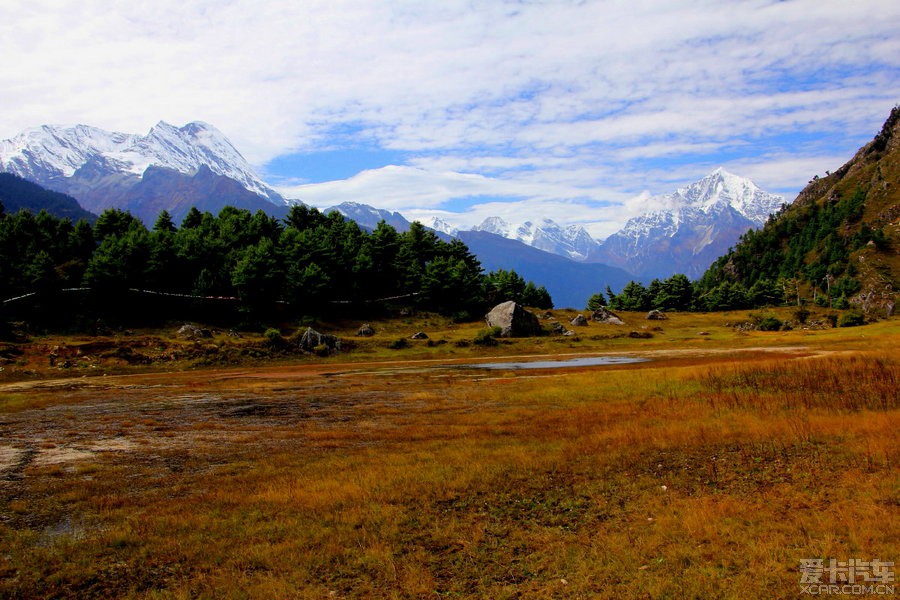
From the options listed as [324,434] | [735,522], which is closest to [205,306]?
[324,434]

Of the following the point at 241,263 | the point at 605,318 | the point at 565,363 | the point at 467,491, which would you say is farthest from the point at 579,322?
the point at 467,491

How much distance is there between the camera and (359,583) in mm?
10805

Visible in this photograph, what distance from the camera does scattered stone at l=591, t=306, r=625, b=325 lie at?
115 m

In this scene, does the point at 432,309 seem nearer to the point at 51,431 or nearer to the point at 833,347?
the point at 833,347

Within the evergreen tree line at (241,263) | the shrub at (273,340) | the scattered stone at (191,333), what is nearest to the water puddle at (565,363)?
the shrub at (273,340)

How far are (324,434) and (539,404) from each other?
13.6 meters

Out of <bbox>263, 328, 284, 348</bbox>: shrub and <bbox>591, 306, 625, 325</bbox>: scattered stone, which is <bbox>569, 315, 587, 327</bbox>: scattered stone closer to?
<bbox>591, 306, 625, 325</bbox>: scattered stone

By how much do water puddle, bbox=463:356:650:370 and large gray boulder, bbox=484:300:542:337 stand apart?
69.4 feet

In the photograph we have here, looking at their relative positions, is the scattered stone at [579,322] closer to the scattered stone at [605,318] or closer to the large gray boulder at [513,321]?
the scattered stone at [605,318]

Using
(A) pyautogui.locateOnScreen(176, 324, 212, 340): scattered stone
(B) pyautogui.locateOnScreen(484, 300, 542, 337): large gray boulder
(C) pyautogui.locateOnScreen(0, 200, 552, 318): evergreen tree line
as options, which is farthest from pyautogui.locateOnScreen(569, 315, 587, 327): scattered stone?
(A) pyautogui.locateOnScreen(176, 324, 212, 340): scattered stone

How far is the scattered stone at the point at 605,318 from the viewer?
114812mm

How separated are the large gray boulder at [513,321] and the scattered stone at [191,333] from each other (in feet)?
148

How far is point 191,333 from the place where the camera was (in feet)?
235

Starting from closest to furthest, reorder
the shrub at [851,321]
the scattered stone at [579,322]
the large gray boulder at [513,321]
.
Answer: the large gray boulder at [513,321] → the shrub at [851,321] → the scattered stone at [579,322]
